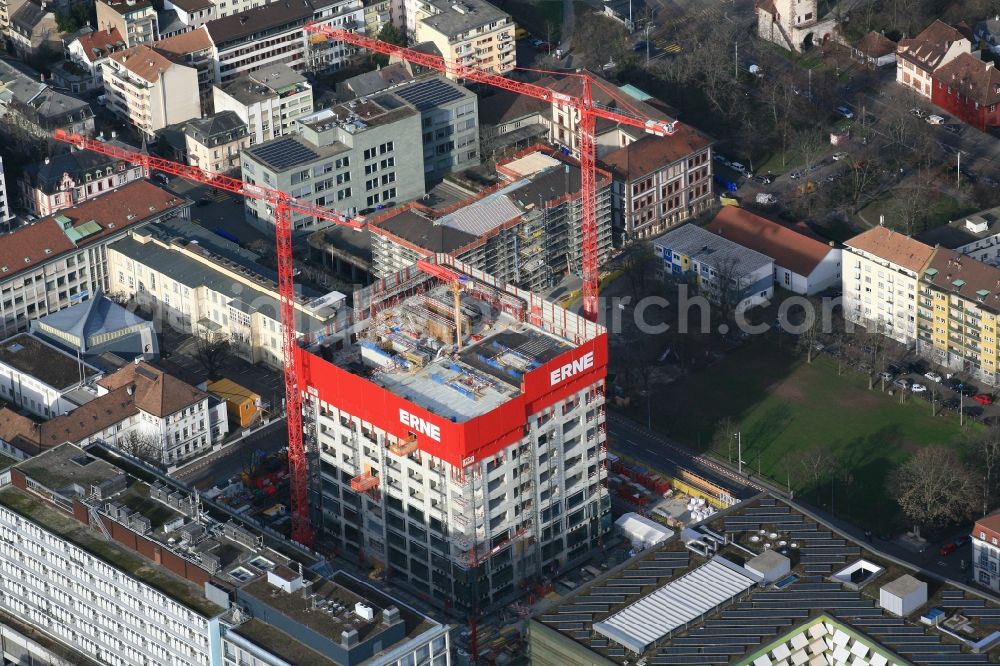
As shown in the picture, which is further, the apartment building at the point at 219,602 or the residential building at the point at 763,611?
the residential building at the point at 763,611

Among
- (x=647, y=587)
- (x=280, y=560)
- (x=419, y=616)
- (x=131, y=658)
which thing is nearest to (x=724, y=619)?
(x=647, y=587)

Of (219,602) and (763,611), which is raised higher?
(219,602)

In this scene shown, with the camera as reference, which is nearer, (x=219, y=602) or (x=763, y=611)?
(x=763, y=611)

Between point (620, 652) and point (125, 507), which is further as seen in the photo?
point (125, 507)

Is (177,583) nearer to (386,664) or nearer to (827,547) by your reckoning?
(386,664)

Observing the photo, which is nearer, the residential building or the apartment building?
the apartment building

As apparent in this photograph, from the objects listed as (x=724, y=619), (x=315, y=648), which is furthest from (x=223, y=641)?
(x=724, y=619)

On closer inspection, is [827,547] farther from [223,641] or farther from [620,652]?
[223,641]
